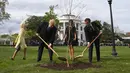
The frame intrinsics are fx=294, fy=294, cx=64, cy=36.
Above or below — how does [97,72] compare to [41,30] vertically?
below

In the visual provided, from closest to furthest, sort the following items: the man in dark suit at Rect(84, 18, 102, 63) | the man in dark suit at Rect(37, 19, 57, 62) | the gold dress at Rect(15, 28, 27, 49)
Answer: the man in dark suit at Rect(37, 19, 57, 62)
the man in dark suit at Rect(84, 18, 102, 63)
the gold dress at Rect(15, 28, 27, 49)

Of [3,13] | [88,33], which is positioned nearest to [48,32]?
[88,33]

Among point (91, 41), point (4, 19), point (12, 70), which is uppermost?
point (4, 19)

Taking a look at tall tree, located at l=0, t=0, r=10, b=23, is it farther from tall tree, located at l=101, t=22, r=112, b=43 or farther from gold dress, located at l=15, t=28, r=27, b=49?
tall tree, located at l=101, t=22, r=112, b=43

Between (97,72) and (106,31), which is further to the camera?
(106,31)

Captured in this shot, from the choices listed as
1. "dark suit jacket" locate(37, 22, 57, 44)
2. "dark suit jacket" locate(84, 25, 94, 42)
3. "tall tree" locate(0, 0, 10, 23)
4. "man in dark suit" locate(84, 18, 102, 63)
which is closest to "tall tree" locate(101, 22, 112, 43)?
"tall tree" locate(0, 0, 10, 23)

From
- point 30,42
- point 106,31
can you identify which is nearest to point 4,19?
point 30,42

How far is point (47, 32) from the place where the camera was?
1286 cm

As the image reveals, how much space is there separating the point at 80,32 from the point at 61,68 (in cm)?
14104

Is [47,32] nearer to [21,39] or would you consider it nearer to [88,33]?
[88,33]

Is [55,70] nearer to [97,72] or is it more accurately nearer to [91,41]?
[97,72]

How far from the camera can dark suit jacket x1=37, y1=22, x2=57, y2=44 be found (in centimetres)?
1276

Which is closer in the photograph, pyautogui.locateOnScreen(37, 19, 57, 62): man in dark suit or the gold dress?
pyautogui.locateOnScreen(37, 19, 57, 62): man in dark suit

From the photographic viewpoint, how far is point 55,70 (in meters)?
10.2
